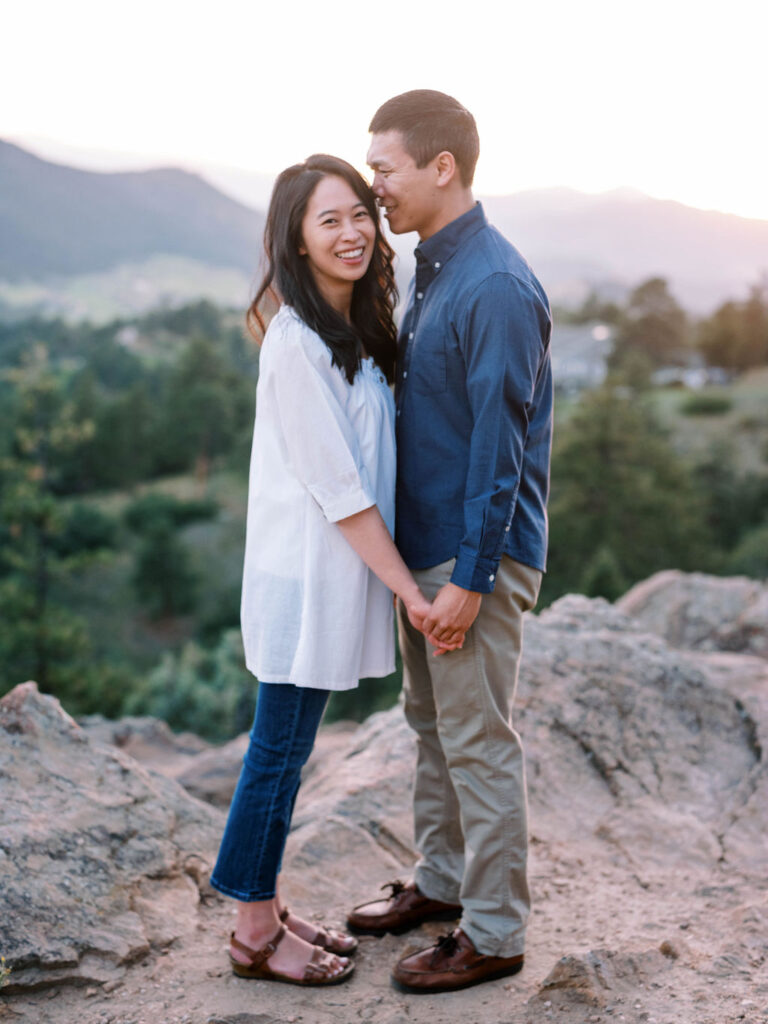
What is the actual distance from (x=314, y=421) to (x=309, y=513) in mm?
244

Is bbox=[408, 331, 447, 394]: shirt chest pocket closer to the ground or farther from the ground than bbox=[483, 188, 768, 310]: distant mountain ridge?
closer to the ground

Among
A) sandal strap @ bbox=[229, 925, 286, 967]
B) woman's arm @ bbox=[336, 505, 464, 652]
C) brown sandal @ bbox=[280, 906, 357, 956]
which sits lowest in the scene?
brown sandal @ bbox=[280, 906, 357, 956]

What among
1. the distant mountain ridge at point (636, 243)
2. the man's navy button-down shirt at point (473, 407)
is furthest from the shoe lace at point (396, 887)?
the distant mountain ridge at point (636, 243)

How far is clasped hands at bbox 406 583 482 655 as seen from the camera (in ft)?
7.49

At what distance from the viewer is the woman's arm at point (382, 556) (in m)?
2.32

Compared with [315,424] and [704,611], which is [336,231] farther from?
[704,611]

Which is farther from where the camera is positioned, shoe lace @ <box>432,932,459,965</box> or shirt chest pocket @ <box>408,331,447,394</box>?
shoe lace @ <box>432,932,459,965</box>

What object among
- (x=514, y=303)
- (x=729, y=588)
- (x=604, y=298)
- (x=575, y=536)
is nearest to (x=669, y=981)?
(x=514, y=303)

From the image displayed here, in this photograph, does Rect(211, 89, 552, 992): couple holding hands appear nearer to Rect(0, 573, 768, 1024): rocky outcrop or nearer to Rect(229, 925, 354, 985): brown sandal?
Rect(229, 925, 354, 985): brown sandal

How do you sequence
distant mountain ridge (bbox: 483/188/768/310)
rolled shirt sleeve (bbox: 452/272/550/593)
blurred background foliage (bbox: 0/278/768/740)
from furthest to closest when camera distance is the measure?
distant mountain ridge (bbox: 483/188/768/310) < blurred background foliage (bbox: 0/278/768/740) < rolled shirt sleeve (bbox: 452/272/550/593)

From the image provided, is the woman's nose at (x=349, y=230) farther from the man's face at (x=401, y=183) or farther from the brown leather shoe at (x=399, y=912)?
the brown leather shoe at (x=399, y=912)

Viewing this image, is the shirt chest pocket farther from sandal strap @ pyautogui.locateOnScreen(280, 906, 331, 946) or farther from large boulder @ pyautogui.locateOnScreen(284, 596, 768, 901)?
large boulder @ pyautogui.locateOnScreen(284, 596, 768, 901)

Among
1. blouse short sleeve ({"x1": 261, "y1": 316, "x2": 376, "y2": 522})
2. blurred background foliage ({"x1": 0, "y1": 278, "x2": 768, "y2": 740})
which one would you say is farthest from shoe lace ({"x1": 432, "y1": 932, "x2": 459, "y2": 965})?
blurred background foliage ({"x1": 0, "y1": 278, "x2": 768, "y2": 740})

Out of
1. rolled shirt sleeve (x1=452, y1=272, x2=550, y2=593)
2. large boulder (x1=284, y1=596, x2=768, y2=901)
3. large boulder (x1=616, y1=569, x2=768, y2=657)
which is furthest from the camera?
large boulder (x1=616, y1=569, x2=768, y2=657)
